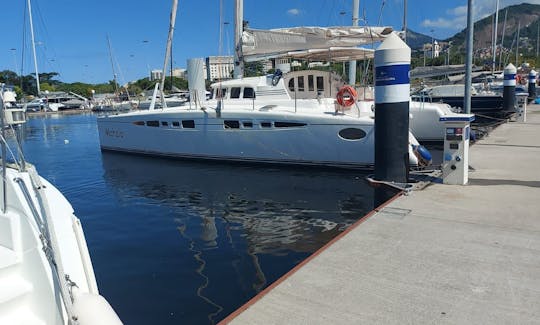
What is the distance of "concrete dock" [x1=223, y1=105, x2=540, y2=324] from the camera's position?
3.12 meters

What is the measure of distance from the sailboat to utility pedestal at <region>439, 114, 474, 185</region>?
13.1 feet

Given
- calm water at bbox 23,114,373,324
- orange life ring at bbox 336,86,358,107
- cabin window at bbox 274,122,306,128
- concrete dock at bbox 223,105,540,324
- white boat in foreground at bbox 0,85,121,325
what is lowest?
calm water at bbox 23,114,373,324

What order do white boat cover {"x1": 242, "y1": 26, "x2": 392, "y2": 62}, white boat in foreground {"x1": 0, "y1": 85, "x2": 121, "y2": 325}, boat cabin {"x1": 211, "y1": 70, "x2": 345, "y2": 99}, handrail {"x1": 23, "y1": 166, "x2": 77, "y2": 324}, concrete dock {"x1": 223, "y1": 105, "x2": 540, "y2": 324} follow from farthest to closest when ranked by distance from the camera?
boat cabin {"x1": 211, "y1": 70, "x2": 345, "y2": 99} < white boat cover {"x1": 242, "y1": 26, "x2": 392, "y2": 62} < concrete dock {"x1": 223, "y1": 105, "x2": 540, "y2": 324} < white boat in foreground {"x1": 0, "y1": 85, "x2": 121, "y2": 325} < handrail {"x1": 23, "y1": 166, "x2": 77, "y2": 324}

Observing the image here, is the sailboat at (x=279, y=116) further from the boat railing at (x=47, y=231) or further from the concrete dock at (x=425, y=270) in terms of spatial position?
the boat railing at (x=47, y=231)

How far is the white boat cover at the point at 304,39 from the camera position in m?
12.3

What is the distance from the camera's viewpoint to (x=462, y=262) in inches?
156

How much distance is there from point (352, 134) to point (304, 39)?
139 inches

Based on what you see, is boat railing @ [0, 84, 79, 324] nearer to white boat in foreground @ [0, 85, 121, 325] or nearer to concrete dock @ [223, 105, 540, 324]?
white boat in foreground @ [0, 85, 121, 325]

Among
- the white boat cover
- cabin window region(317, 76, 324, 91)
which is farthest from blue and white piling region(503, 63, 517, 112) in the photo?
cabin window region(317, 76, 324, 91)

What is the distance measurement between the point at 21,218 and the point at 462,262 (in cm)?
384

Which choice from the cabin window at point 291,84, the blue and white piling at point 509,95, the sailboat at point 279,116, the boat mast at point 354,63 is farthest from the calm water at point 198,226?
the blue and white piling at point 509,95

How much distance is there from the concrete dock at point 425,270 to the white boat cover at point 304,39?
741 cm

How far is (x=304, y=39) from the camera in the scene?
41.3 ft

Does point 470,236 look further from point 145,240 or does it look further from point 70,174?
point 70,174
